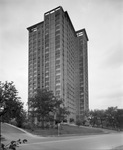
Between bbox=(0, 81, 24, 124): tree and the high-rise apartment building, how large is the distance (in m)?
57.2

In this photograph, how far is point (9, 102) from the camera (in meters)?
21.7

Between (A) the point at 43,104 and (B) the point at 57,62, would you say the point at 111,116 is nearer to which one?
(B) the point at 57,62

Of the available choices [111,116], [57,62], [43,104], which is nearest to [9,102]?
[43,104]

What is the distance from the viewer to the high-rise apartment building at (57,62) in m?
88.9

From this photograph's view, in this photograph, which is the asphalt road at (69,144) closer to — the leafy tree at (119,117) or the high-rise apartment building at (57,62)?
the leafy tree at (119,117)

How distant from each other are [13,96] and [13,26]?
2060cm

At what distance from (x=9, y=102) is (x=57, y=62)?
226ft

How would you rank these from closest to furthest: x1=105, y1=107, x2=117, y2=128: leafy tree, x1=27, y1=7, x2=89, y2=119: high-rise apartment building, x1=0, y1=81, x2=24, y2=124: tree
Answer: x1=0, y1=81, x2=24, y2=124: tree
x1=105, y1=107, x2=117, y2=128: leafy tree
x1=27, y1=7, x2=89, y2=119: high-rise apartment building

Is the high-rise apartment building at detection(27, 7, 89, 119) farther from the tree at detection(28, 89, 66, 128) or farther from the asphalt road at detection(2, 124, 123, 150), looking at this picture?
the asphalt road at detection(2, 124, 123, 150)

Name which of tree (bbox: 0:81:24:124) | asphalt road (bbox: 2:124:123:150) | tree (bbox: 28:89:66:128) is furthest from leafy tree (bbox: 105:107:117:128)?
tree (bbox: 0:81:24:124)

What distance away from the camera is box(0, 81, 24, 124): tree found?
21109mm

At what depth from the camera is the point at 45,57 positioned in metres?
97.1

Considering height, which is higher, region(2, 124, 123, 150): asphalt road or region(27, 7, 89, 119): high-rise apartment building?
region(27, 7, 89, 119): high-rise apartment building

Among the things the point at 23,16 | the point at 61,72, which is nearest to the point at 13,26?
the point at 23,16
